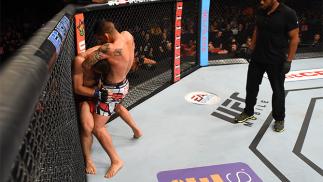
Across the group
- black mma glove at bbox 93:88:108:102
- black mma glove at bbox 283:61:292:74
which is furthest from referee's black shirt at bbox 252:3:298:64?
black mma glove at bbox 93:88:108:102

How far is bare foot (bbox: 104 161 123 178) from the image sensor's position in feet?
9.92

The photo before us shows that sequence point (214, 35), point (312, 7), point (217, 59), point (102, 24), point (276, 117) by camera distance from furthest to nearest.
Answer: point (312, 7) → point (214, 35) → point (217, 59) → point (276, 117) → point (102, 24)

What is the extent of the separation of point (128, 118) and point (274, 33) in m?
1.65

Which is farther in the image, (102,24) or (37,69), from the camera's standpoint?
(102,24)

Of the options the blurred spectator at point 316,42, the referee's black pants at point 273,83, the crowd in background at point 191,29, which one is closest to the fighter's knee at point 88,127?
the referee's black pants at point 273,83

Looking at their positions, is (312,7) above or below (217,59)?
above

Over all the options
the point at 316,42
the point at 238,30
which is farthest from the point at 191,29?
the point at 316,42

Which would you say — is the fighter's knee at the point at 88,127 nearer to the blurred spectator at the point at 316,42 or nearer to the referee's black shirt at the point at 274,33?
the referee's black shirt at the point at 274,33

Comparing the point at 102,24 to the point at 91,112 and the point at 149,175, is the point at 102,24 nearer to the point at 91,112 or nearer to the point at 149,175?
the point at 91,112

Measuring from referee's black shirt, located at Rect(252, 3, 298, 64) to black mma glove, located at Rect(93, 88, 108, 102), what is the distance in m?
1.62

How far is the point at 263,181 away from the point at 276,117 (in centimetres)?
103

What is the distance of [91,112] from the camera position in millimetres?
3035

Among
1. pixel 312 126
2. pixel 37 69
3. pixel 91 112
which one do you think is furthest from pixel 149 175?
pixel 37 69

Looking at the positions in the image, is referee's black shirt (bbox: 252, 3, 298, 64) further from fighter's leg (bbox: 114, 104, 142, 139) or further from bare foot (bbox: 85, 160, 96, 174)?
bare foot (bbox: 85, 160, 96, 174)
